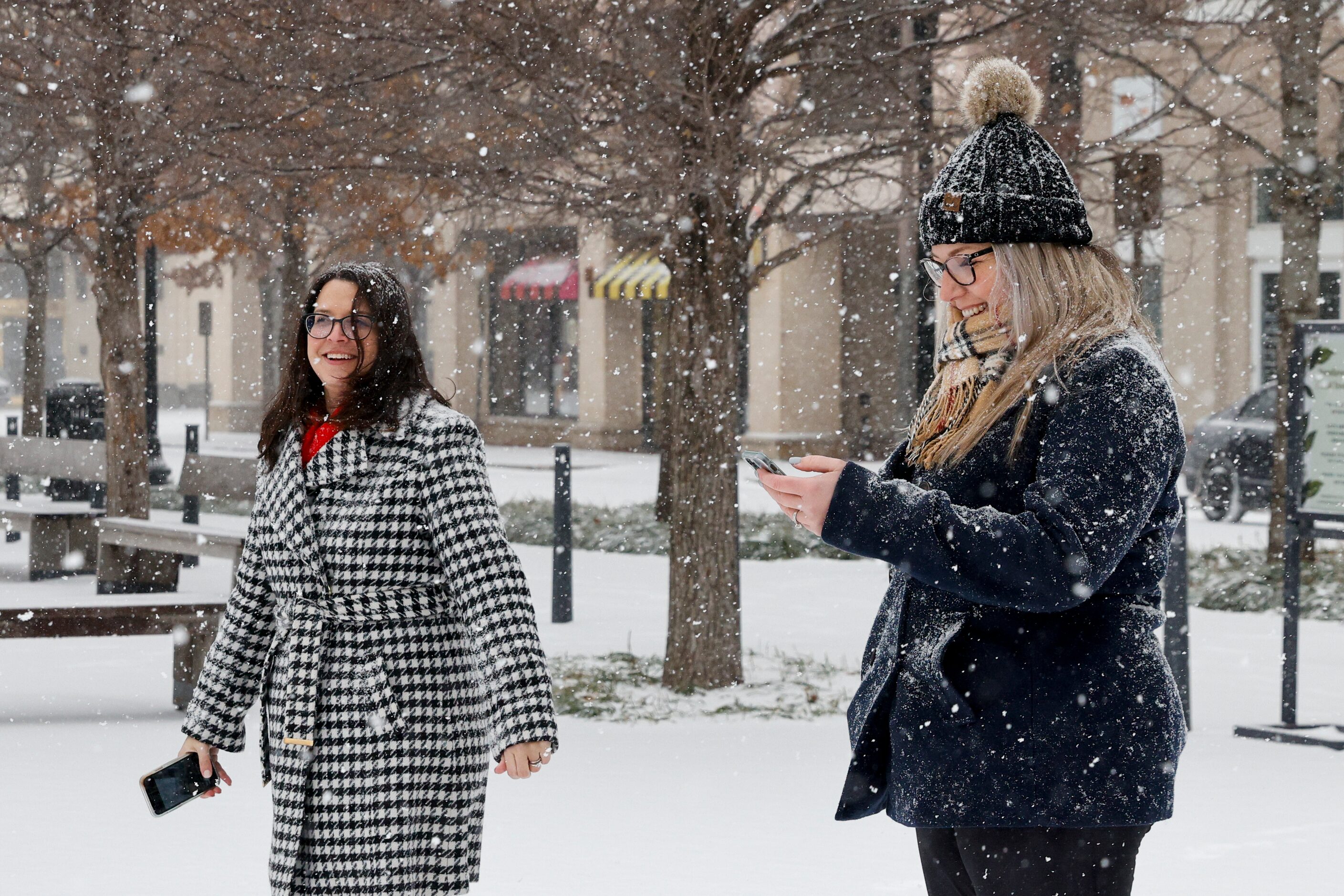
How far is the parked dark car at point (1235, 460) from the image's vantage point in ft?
55.7

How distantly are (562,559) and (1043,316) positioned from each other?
8259mm

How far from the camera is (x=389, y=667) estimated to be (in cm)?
305

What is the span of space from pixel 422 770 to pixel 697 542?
4.79m

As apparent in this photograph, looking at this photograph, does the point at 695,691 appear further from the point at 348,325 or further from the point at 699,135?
the point at 348,325

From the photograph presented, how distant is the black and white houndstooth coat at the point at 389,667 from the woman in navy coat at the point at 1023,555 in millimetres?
980

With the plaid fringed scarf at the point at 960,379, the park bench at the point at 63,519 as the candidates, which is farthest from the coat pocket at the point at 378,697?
the park bench at the point at 63,519

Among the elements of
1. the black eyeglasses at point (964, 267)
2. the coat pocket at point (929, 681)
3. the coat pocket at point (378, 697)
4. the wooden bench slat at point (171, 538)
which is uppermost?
the black eyeglasses at point (964, 267)

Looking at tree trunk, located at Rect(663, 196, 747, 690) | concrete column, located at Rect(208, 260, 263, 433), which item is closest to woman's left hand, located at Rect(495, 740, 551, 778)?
tree trunk, located at Rect(663, 196, 747, 690)

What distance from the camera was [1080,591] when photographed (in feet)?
6.51

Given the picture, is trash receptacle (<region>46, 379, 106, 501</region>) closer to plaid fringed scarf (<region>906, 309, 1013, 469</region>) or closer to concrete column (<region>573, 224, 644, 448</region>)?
concrete column (<region>573, 224, 644, 448</region>)

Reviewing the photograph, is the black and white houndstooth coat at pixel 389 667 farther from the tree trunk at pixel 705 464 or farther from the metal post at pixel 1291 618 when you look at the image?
the metal post at pixel 1291 618

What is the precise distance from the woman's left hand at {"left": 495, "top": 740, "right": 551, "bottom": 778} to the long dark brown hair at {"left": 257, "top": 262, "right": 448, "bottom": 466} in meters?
0.72

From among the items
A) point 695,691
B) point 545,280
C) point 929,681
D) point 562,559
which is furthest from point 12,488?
point 545,280

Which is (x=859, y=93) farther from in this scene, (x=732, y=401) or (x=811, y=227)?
(x=732, y=401)
